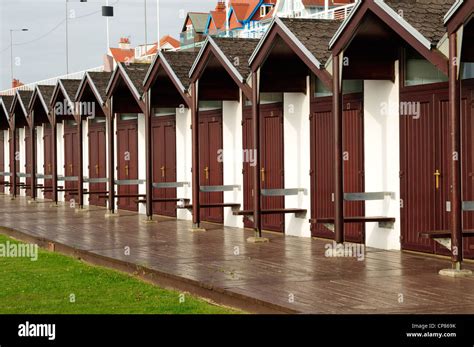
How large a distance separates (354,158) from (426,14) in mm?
3511

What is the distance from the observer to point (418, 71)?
1448cm

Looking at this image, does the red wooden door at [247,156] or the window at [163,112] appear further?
the window at [163,112]

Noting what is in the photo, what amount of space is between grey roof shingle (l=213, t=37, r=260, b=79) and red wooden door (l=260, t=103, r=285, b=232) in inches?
44.5

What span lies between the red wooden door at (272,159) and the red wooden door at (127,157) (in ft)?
23.7

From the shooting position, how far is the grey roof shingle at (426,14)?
12658 mm

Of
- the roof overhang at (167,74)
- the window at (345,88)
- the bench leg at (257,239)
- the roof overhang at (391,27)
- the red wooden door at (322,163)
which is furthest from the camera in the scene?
the roof overhang at (167,74)

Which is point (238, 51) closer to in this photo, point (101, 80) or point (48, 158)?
point (101, 80)

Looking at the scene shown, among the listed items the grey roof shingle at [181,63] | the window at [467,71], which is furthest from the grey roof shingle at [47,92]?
the window at [467,71]

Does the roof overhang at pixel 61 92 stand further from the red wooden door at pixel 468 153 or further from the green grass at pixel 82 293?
the red wooden door at pixel 468 153

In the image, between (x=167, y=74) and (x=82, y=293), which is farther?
(x=167, y=74)

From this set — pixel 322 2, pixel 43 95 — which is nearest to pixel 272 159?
pixel 43 95

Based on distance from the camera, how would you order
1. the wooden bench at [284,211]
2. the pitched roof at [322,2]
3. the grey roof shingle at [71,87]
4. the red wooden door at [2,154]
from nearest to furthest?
the wooden bench at [284,211] < the grey roof shingle at [71,87] < the red wooden door at [2,154] < the pitched roof at [322,2]

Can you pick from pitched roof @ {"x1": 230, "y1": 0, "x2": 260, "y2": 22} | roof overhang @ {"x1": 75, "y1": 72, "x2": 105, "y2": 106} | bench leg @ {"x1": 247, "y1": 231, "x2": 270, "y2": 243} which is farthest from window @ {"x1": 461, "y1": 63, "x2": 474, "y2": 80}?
pitched roof @ {"x1": 230, "y1": 0, "x2": 260, "y2": 22}

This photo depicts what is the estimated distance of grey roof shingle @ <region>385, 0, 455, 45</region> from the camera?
12658 mm
